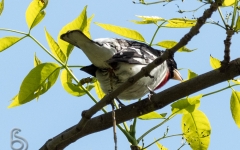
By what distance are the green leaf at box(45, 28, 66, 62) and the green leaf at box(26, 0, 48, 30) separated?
10 cm

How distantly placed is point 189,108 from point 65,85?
0.78 m

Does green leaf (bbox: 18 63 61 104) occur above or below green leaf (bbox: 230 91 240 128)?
above

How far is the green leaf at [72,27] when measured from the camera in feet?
8.69

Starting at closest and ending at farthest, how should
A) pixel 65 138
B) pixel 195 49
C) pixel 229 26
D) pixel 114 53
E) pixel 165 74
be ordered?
1. pixel 229 26
2. pixel 65 138
3. pixel 195 49
4. pixel 114 53
5. pixel 165 74

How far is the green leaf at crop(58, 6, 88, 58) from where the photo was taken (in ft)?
8.69

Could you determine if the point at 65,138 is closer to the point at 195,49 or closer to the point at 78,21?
the point at 78,21

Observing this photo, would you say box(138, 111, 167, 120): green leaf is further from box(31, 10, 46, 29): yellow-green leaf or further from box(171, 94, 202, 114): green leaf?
box(31, 10, 46, 29): yellow-green leaf

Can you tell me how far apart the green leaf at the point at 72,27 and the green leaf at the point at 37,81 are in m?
0.13

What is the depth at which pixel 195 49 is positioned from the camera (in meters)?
2.78

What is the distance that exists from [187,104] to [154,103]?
21 cm

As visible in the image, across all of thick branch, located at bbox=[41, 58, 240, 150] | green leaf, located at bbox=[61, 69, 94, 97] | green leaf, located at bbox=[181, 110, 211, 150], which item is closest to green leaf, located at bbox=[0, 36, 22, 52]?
green leaf, located at bbox=[61, 69, 94, 97]

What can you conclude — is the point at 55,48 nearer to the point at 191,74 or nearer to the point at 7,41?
the point at 7,41

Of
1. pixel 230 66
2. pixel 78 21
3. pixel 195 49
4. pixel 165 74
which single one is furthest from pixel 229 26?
pixel 165 74

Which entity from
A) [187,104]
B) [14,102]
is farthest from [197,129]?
[14,102]
